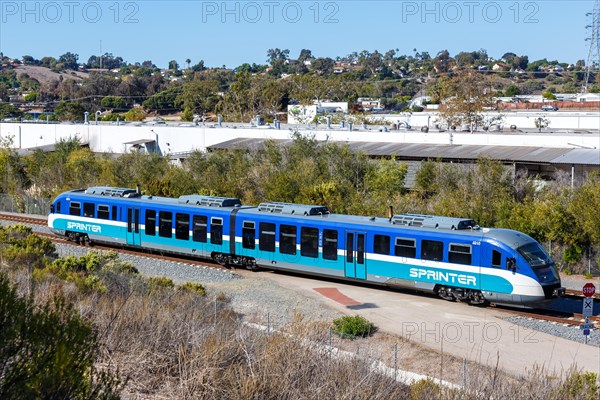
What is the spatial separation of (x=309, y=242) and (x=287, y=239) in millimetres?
931

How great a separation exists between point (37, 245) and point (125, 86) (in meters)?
123

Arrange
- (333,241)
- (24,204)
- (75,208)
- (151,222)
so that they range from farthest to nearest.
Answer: (24,204), (75,208), (151,222), (333,241)

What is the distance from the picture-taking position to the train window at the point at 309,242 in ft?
85.9

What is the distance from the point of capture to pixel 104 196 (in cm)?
3297

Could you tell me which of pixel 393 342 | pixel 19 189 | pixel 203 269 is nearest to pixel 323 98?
pixel 19 189

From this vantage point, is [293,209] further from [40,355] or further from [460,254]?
[40,355]

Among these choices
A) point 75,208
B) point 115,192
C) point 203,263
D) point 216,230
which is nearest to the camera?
point 216,230

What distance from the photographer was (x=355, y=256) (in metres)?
25.3

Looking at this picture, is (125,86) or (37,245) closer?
(37,245)

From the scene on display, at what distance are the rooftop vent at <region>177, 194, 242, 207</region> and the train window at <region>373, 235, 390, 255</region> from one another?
6.94 meters

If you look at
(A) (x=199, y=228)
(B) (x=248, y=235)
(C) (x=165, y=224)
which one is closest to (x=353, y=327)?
(B) (x=248, y=235)

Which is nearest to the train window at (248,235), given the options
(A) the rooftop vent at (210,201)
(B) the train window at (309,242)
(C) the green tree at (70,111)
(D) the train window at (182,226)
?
(A) the rooftop vent at (210,201)

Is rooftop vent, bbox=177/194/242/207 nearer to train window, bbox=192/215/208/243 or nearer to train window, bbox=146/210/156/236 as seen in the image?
train window, bbox=192/215/208/243

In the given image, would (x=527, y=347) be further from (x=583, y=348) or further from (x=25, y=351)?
(x=25, y=351)
